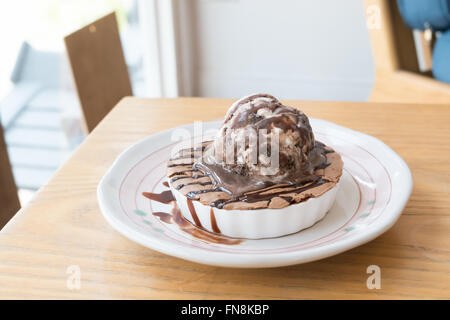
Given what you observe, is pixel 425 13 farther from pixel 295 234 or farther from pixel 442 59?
pixel 295 234

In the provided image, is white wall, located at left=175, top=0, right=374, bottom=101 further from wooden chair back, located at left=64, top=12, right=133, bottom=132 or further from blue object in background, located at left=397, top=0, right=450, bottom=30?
wooden chair back, located at left=64, top=12, right=133, bottom=132

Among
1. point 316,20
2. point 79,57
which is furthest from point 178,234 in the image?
point 316,20

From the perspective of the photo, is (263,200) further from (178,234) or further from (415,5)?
(415,5)

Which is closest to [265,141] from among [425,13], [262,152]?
[262,152]

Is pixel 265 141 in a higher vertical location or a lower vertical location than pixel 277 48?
higher

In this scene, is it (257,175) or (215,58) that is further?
(215,58)

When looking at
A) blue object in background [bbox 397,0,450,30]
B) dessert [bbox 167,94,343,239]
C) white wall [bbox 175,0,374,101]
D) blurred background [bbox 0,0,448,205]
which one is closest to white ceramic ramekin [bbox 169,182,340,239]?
dessert [bbox 167,94,343,239]

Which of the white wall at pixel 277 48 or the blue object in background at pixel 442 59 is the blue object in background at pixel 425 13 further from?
the white wall at pixel 277 48

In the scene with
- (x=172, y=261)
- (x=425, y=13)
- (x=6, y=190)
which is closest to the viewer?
(x=172, y=261)
